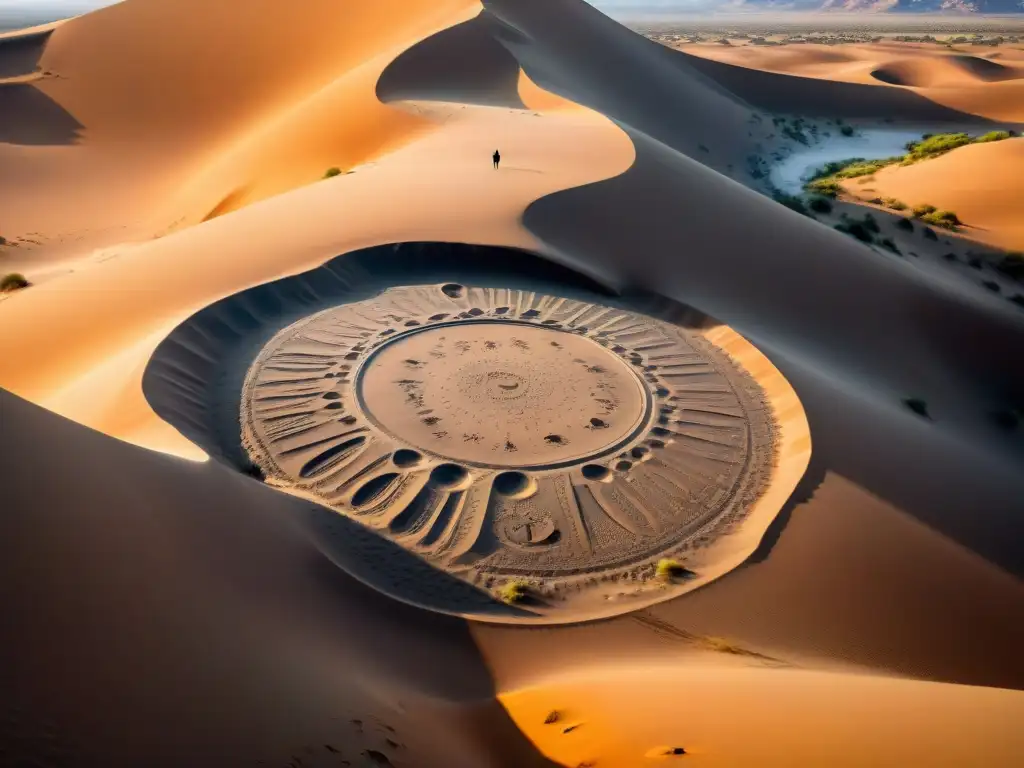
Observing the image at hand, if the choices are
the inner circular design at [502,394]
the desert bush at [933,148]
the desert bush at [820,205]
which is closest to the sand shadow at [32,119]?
the inner circular design at [502,394]

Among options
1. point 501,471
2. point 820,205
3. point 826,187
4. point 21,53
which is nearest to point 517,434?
point 501,471

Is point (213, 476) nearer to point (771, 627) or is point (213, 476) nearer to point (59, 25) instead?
point (771, 627)

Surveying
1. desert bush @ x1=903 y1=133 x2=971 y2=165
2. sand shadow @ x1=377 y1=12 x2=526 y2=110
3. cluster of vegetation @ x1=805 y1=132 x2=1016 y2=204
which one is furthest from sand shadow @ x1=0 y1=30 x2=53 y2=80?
desert bush @ x1=903 y1=133 x2=971 y2=165

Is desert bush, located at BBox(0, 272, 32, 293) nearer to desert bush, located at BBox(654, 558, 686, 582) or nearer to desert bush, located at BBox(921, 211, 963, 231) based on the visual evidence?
desert bush, located at BBox(654, 558, 686, 582)

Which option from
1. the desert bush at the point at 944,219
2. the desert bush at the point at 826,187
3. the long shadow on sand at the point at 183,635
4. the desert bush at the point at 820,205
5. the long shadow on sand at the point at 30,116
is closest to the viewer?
the long shadow on sand at the point at 183,635

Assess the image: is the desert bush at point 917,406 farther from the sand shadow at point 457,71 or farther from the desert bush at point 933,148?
the desert bush at point 933,148

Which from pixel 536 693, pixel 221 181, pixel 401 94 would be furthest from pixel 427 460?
pixel 401 94
